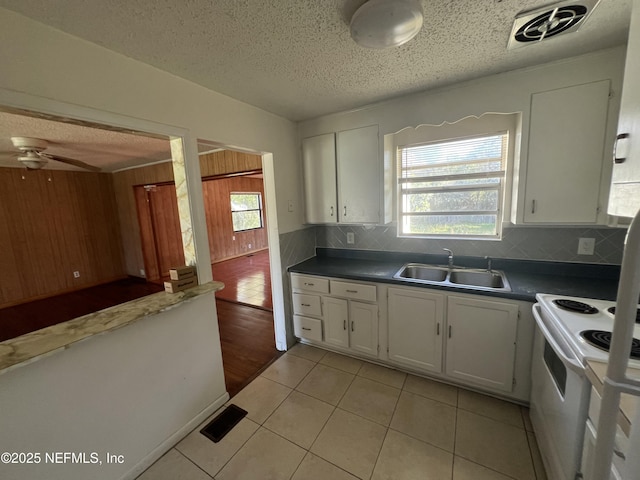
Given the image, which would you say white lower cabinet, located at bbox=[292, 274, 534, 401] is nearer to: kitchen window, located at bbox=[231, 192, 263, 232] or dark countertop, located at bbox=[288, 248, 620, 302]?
dark countertop, located at bbox=[288, 248, 620, 302]

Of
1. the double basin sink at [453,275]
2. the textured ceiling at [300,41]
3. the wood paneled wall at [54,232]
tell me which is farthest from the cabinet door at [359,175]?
the wood paneled wall at [54,232]

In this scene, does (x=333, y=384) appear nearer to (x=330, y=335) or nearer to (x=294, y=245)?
(x=330, y=335)

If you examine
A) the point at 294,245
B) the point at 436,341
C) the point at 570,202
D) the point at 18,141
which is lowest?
the point at 436,341

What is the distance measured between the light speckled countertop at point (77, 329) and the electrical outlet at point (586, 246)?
283 centimetres

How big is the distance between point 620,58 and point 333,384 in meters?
2.98

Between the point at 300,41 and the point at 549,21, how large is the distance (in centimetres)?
126

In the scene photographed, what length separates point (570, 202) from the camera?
172cm

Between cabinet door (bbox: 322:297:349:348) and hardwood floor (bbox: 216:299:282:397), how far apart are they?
605mm

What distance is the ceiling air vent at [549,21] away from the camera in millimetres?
1144

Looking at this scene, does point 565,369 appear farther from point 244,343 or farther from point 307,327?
point 244,343

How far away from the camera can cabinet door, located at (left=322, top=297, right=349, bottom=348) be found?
2.38 meters

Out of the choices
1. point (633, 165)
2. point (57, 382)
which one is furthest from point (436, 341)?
point (57, 382)

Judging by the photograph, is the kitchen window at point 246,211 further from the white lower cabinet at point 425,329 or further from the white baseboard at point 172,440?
the white baseboard at point 172,440

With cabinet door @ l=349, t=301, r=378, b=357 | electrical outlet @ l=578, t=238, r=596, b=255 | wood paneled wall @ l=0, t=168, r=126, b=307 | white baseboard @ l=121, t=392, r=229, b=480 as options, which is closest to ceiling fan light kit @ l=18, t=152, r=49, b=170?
wood paneled wall @ l=0, t=168, r=126, b=307
